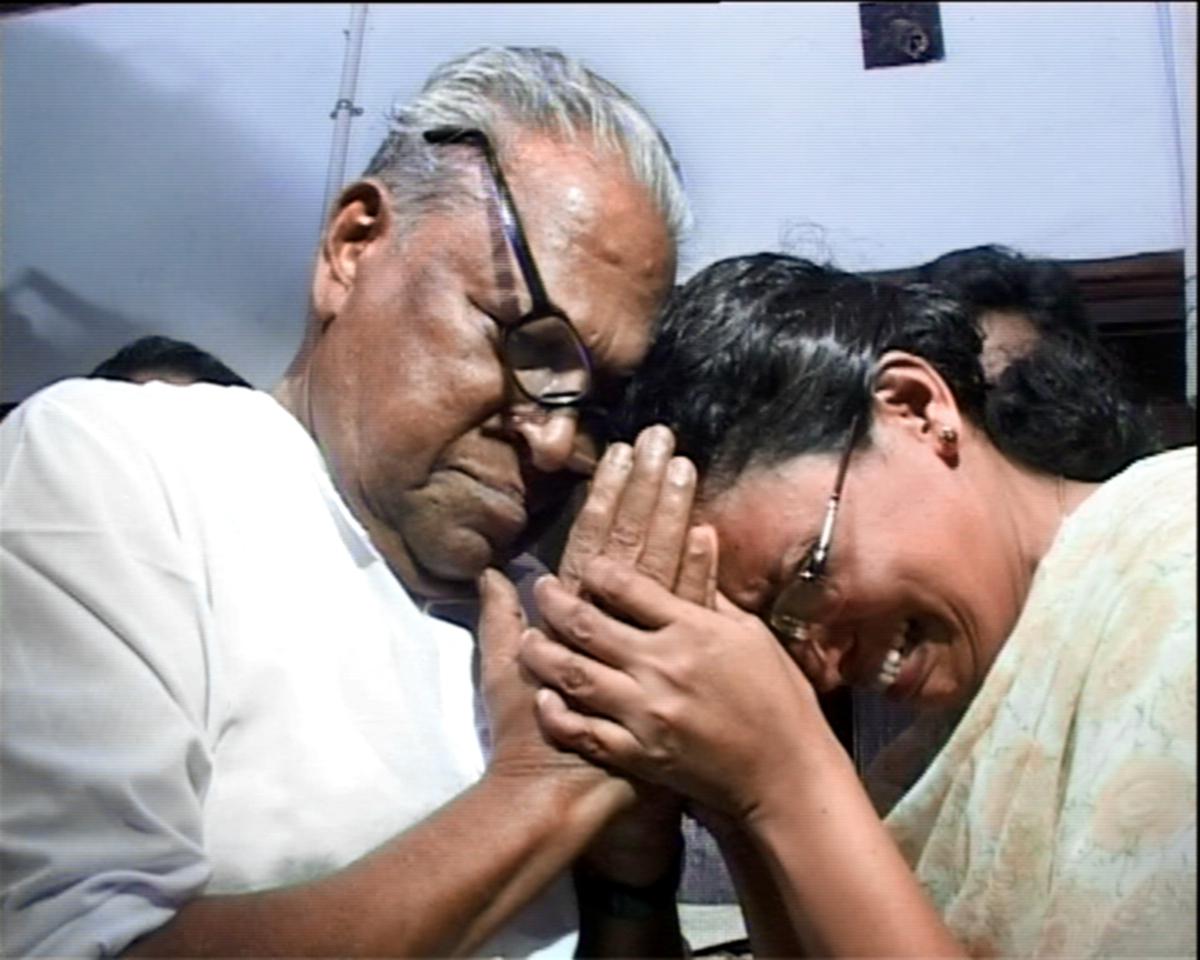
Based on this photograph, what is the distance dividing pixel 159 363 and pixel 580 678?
34 centimetres

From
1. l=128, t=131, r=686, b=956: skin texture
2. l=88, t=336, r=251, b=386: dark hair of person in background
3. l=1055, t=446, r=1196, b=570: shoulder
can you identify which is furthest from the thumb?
l=1055, t=446, r=1196, b=570: shoulder

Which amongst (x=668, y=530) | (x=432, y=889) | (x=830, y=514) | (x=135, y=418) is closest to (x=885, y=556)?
(x=830, y=514)

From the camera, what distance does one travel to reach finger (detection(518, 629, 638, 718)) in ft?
2.93

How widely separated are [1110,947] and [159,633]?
0.54 m

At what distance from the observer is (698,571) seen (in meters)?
0.94

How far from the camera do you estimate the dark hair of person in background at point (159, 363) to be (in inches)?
38.7

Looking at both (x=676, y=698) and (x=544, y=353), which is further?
(x=544, y=353)

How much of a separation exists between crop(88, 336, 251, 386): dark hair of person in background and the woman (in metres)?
0.26

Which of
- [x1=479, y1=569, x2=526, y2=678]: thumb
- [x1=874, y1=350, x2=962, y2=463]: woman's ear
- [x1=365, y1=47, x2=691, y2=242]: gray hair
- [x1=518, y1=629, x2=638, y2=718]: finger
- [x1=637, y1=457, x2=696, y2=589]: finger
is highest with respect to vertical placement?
[x1=365, y1=47, x2=691, y2=242]: gray hair

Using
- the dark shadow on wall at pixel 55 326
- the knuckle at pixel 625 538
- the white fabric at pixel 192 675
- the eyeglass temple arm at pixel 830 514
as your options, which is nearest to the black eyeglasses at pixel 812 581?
the eyeglass temple arm at pixel 830 514

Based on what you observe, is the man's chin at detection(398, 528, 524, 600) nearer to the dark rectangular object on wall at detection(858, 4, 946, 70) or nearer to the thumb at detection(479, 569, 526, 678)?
the thumb at detection(479, 569, 526, 678)

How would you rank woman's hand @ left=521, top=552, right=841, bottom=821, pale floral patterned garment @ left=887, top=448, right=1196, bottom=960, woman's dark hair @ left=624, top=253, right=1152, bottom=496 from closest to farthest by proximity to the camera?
pale floral patterned garment @ left=887, top=448, right=1196, bottom=960 < woman's hand @ left=521, top=552, right=841, bottom=821 < woman's dark hair @ left=624, top=253, right=1152, bottom=496

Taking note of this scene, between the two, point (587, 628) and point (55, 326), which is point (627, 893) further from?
point (55, 326)

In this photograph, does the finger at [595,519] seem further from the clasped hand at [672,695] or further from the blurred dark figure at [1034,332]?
the blurred dark figure at [1034,332]
